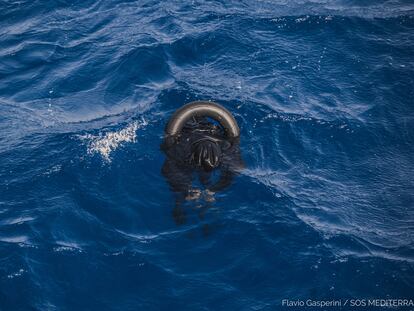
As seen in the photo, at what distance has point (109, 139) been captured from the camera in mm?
12906

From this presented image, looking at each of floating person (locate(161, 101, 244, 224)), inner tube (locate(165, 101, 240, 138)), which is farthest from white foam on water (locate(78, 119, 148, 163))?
inner tube (locate(165, 101, 240, 138))

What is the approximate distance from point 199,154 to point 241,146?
2382 millimetres

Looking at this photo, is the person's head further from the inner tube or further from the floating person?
the inner tube

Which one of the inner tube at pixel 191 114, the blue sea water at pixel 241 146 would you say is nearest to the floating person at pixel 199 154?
the inner tube at pixel 191 114

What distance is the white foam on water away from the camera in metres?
12.5

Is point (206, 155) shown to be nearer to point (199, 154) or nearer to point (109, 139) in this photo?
point (199, 154)

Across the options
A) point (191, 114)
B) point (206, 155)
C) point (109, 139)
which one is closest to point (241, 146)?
point (191, 114)

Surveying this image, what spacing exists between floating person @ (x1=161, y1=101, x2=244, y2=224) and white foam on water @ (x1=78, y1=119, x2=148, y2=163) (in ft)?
4.95

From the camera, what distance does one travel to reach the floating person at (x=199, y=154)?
10664mm

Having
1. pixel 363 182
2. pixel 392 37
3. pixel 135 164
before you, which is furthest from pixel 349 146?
pixel 392 37

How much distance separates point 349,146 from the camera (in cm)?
1295

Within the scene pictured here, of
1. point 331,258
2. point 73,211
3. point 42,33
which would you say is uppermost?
point 42,33

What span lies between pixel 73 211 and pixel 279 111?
6940 mm

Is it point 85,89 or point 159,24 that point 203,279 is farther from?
point 159,24
